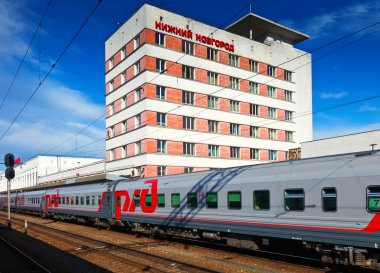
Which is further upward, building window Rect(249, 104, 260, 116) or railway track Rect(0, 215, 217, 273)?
building window Rect(249, 104, 260, 116)

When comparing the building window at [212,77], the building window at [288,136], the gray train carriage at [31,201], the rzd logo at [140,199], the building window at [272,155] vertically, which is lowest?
the gray train carriage at [31,201]

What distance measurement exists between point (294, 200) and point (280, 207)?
676 mm

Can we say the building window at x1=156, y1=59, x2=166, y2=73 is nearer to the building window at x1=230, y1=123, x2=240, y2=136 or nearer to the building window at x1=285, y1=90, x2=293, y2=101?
the building window at x1=230, y1=123, x2=240, y2=136

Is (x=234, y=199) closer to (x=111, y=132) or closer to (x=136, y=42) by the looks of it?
(x=136, y=42)

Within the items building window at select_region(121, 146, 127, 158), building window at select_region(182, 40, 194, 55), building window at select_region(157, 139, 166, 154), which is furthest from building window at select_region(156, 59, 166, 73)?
building window at select_region(121, 146, 127, 158)

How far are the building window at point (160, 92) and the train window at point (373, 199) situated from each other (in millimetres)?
33529

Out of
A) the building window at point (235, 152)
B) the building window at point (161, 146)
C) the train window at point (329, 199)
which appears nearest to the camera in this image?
the train window at point (329, 199)

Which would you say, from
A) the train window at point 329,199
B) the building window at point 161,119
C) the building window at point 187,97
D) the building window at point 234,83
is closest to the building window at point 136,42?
the building window at point 187,97

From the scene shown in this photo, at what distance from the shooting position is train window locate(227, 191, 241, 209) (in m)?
16.0

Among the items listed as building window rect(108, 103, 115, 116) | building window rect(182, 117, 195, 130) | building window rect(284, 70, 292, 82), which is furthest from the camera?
building window rect(284, 70, 292, 82)

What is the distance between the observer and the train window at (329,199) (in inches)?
487

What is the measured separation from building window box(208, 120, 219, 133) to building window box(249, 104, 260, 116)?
6.25 metres

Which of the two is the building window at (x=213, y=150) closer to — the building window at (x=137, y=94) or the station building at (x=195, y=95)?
the station building at (x=195, y=95)

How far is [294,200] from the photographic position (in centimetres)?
1374
